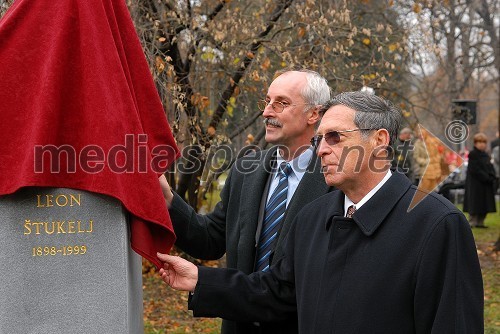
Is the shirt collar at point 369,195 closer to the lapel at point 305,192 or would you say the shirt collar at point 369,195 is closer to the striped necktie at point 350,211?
the striped necktie at point 350,211

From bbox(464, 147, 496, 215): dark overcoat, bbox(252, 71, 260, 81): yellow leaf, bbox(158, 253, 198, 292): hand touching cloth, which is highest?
bbox(252, 71, 260, 81): yellow leaf

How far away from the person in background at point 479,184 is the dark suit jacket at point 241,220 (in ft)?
39.1

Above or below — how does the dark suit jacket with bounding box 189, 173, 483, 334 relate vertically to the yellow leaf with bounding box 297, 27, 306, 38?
below

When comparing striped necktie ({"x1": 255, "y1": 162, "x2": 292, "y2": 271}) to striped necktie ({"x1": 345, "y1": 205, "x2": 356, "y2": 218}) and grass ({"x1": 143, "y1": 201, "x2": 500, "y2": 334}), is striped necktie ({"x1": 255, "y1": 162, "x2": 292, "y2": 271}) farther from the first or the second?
grass ({"x1": 143, "y1": 201, "x2": 500, "y2": 334})

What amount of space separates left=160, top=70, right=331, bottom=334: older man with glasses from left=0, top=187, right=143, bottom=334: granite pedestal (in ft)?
2.51

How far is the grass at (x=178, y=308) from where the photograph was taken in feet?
25.7

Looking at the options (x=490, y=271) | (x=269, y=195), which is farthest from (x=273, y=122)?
(x=490, y=271)

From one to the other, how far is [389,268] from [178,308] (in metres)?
6.45

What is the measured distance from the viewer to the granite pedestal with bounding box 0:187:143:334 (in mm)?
2717

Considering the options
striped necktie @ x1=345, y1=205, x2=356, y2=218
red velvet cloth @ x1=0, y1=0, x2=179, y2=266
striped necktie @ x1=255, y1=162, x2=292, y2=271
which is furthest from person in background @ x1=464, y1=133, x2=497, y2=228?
red velvet cloth @ x1=0, y1=0, x2=179, y2=266

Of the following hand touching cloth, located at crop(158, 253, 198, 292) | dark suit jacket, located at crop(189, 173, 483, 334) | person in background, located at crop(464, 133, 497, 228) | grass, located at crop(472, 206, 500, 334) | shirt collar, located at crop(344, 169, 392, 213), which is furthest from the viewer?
person in background, located at crop(464, 133, 497, 228)

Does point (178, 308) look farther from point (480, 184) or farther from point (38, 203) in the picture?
point (480, 184)

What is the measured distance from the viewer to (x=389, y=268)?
2.65 meters

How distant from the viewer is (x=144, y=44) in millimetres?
7602
